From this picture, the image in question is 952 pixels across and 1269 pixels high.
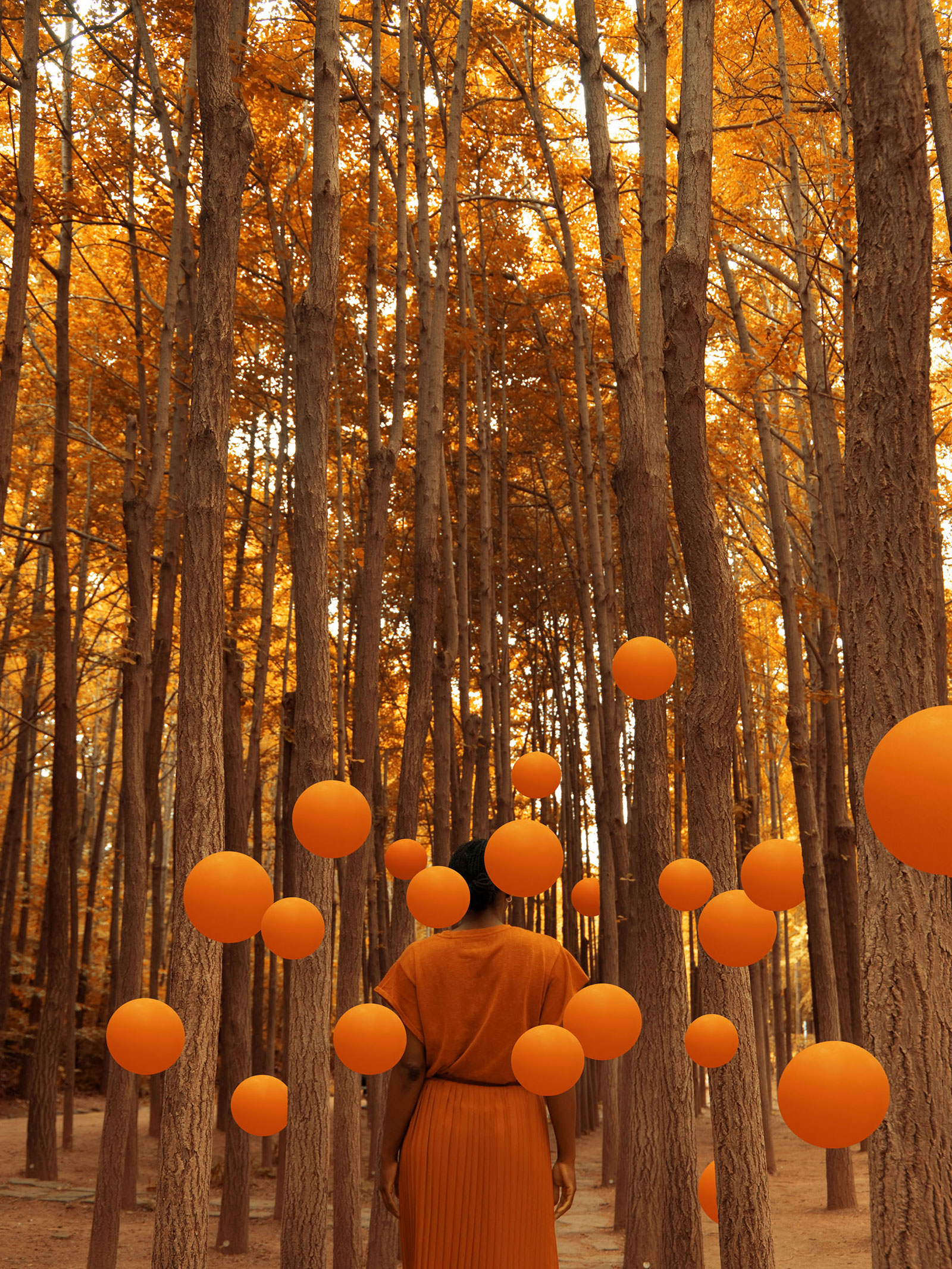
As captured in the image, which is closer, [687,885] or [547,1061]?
[547,1061]

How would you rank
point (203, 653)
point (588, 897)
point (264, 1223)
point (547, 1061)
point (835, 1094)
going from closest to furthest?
point (835, 1094) → point (547, 1061) → point (203, 653) → point (588, 897) → point (264, 1223)

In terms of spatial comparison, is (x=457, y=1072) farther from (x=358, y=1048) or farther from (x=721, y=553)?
(x=721, y=553)

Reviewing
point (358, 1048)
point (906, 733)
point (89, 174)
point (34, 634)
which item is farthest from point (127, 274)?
point (906, 733)

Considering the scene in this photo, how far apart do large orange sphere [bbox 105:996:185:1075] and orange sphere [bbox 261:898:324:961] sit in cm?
36

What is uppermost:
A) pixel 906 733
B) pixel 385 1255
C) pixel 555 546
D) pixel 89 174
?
pixel 89 174

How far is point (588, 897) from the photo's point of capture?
417cm

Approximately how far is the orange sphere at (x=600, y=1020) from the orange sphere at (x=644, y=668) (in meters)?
1.00

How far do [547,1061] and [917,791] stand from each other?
1389mm

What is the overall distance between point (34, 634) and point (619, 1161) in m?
7.07

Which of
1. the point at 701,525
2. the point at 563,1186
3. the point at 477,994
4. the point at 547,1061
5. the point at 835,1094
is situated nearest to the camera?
the point at 835,1094

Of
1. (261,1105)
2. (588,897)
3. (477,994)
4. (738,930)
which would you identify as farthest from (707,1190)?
(477,994)

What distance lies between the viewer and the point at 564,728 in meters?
14.3

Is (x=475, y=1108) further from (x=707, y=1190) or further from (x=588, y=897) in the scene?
(x=707, y=1190)

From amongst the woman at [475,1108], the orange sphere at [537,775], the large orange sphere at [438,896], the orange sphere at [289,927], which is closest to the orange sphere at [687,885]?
the orange sphere at [537,775]
